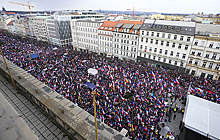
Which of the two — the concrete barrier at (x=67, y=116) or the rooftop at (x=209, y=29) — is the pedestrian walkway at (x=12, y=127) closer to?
the concrete barrier at (x=67, y=116)

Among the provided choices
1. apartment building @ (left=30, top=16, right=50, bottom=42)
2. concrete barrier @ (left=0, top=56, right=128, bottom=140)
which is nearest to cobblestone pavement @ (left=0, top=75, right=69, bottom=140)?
concrete barrier @ (left=0, top=56, right=128, bottom=140)

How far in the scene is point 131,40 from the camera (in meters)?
48.4

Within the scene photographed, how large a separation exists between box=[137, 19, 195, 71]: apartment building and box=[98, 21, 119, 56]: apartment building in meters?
14.5

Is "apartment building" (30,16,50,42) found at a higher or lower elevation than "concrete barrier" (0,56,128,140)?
higher

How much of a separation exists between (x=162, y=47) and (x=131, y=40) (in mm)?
12347

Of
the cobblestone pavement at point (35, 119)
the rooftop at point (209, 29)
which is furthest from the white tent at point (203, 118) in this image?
the rooftop at point (209, 29)

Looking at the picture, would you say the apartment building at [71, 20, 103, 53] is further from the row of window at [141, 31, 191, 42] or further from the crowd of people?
the row of window at [141, 31, 191, 42]

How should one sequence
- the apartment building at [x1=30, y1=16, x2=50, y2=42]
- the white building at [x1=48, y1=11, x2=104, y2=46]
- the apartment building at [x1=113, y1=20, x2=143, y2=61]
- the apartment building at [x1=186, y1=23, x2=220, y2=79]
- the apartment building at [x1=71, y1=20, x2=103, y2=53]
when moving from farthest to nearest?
the apartment building at [x1=30, y1=16, x2=50, y2=42]
the white building at [x1=48, y1=11, x2=104, y2=46]
the apartment building at [x1=71, y1=20, x2=103, y2=53]
the apartment building at [x1=113, y1=20, x2=143, y2=61]
the apartment building at [x1=186, y1=23, x2=220, y2=79]

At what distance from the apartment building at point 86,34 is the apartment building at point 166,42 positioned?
24.2 m

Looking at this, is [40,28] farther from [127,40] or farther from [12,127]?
[12,127]

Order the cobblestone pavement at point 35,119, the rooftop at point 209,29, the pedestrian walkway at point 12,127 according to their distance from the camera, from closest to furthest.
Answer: the pedestrian walkway at point 12,127 → the cobblestone pavement at point 35,119 → the rooftop at point 209,29

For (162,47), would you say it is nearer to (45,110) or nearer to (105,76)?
(105,76)

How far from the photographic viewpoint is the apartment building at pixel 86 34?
195 ft

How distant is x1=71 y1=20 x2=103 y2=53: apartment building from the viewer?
59.5 meters
